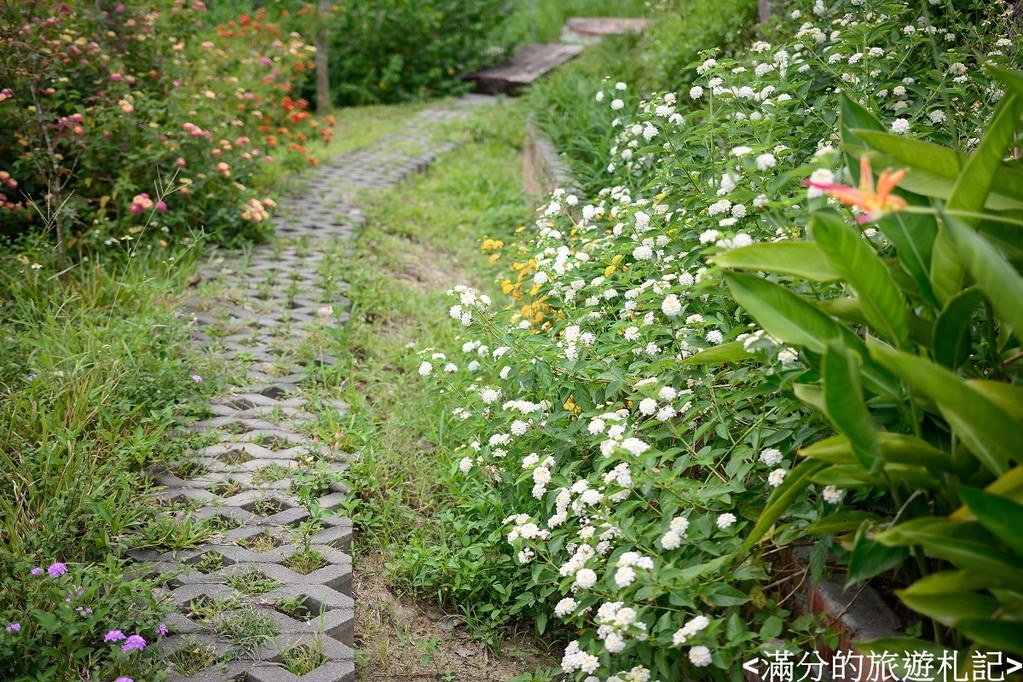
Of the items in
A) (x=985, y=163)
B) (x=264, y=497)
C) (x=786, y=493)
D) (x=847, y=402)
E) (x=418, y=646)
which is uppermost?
(x=985, y=163)

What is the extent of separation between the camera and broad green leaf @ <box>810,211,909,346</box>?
1.70 meters

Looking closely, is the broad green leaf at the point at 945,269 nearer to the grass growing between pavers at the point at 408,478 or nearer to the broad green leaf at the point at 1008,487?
the broad green leaf at the point at 1008,487

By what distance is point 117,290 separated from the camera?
4027 millimetres

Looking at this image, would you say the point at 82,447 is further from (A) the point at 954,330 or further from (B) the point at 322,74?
(B) the point at 322,74

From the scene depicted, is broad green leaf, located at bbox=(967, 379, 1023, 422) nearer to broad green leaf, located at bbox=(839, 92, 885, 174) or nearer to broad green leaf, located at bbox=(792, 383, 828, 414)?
broad green leaf, located at bbox=(792, 383, 828, 414)

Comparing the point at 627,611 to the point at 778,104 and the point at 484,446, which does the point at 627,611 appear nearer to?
the point at 484,446

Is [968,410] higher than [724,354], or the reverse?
[968,410]

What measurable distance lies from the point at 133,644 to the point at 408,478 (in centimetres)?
133

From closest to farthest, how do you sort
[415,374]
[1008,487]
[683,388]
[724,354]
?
[1008,487] < [724,354] < [683,388] < [415,374]

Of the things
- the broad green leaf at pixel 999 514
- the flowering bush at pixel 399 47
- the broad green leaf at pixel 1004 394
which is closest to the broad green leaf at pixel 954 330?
the broad green leaf at pixel 1004 394

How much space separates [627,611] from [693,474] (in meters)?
0.77

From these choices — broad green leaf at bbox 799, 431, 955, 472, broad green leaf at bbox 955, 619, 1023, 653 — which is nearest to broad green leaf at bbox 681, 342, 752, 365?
broad green leaf at bbox 799, 431, 955, 472

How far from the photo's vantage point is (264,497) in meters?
3.04

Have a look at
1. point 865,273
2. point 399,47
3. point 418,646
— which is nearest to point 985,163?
point 865,273
